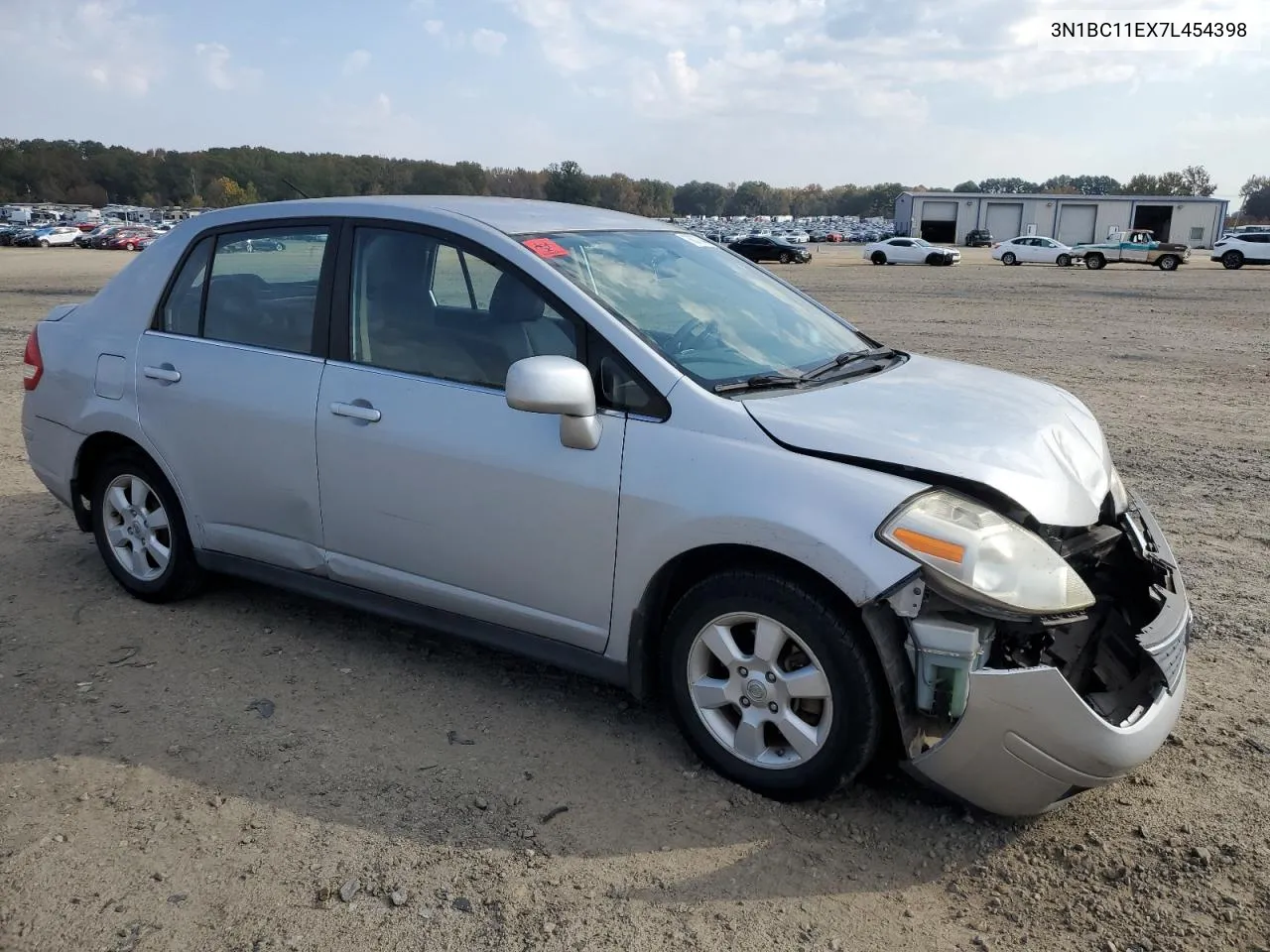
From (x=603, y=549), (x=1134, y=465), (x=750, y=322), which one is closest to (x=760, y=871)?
(x=603, y=549)

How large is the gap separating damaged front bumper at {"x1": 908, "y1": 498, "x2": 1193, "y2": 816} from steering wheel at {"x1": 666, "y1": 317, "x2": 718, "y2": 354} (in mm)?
1426

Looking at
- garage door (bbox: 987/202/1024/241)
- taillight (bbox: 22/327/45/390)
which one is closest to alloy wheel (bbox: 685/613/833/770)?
taillight (bbox: 22/327/45/390)

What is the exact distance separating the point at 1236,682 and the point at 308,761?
3.43 m

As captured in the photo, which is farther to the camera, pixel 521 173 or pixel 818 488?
pixel 521 173

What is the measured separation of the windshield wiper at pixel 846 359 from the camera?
3.65 metres

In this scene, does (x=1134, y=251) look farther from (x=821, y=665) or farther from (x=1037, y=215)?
(x=821, y=665)

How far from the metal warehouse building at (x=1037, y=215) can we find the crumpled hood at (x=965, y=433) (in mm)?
83335

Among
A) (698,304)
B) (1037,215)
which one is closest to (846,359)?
(698,304)

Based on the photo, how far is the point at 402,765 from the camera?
3408 mm

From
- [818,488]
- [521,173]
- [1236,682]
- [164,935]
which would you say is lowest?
[164,935]

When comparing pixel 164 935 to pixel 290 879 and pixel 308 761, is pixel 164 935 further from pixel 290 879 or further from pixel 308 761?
pixel 308 761

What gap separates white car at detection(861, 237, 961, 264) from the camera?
4622cm

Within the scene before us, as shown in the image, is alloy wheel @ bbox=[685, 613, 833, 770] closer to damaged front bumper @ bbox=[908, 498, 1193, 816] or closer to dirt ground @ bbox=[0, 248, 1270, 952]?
dirt ground @ bbox=[0, 248, 1270, 952]

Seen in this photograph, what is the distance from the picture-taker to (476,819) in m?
3.10
